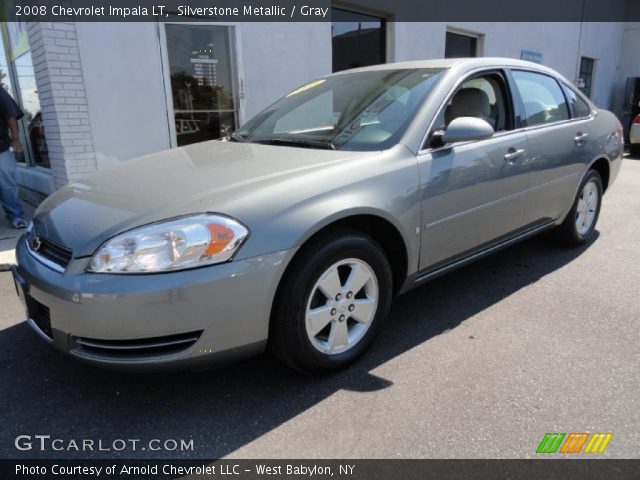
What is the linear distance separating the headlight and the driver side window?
1635mm

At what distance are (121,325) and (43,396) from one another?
81 centimetres

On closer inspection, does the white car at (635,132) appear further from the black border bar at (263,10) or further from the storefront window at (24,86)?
the storefront window at (24,86)

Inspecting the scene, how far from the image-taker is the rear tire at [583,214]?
407 centimetres

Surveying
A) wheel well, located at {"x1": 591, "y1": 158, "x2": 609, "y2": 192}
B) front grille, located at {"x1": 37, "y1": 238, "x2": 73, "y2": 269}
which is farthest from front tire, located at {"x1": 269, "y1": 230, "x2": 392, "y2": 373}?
wheel well, located at {"x1": 591, "y1": 158, "x2": 609, "y2": 192}

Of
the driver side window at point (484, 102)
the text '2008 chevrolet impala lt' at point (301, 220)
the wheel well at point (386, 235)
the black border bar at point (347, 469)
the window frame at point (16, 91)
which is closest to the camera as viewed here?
the black border bar at point (347, 469)

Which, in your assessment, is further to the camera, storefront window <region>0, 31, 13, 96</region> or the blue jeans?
storefront window <region>0, 31, 13, 96</region>

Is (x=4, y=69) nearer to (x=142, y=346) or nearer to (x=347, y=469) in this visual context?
(x=142, y=346)

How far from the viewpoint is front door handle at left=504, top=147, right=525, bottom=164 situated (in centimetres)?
308

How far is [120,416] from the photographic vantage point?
2.14 metres

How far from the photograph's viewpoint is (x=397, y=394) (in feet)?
7.49

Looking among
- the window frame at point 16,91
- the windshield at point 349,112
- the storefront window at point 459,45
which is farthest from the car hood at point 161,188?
the storefront window at point 459,45

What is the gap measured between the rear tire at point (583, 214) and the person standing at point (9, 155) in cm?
554

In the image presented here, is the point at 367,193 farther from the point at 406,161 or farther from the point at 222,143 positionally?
the point at 222,143

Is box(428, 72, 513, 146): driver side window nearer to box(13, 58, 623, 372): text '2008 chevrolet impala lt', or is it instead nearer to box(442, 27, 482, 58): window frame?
box(13, 58, 623, 372): text '2008 chevrolet impala lt'
